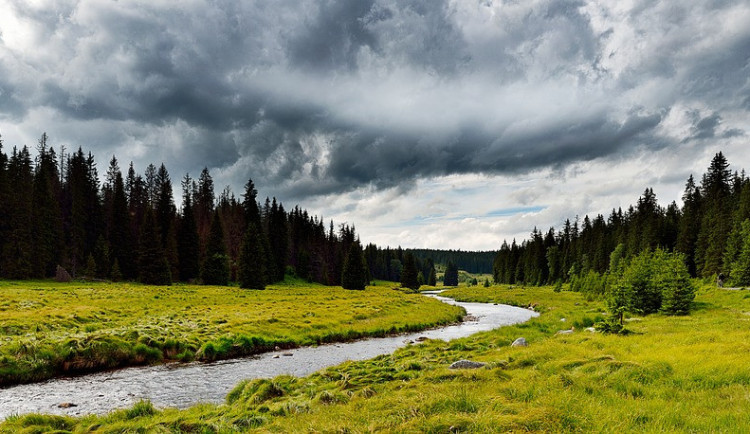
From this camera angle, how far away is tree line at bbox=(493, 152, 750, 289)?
194ft

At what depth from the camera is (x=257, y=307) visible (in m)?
39.2

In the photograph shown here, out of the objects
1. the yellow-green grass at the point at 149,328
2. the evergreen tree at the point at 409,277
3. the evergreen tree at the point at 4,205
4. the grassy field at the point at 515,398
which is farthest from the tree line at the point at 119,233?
the grassy field at the point at 515,398

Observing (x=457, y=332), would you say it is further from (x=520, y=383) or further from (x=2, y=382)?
(x=2, y=382)

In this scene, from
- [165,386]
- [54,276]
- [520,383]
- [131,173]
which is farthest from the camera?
[131,173]

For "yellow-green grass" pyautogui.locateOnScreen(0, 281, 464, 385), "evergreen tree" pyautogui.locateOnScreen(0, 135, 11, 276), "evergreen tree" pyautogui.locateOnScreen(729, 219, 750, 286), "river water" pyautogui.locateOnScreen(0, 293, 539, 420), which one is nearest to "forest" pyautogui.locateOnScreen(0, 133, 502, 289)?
"evergreen tree" pyautogui.locateOnScreen(0, 135, 11, 276)

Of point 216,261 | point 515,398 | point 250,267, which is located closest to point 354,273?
point 250,267

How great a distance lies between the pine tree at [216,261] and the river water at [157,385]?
2033 inches

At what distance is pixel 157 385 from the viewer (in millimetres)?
16922

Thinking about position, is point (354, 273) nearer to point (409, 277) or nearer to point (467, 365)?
point (409, 277)

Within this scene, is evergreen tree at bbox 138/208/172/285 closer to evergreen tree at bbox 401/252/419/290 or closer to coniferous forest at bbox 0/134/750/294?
coniferous forest at bbox 0/134/750/294

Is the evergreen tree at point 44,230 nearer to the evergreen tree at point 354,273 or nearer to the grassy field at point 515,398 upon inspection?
the evergreen tree at point 354,273

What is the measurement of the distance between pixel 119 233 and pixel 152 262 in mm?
14328

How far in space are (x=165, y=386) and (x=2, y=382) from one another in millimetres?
7416

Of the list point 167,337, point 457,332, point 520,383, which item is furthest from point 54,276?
point 520,383
